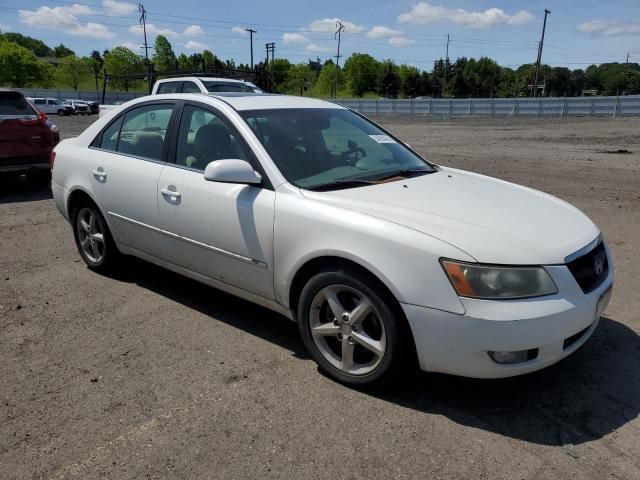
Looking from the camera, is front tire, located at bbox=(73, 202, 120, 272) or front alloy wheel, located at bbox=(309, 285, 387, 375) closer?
front alloy wheel, located at bbox=(309, 285, 387, 375)

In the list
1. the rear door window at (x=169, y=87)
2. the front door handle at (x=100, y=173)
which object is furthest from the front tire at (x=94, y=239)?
the rear door window at (x=169, y=87)

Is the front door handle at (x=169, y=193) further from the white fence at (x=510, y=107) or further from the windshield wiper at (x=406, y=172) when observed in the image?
the white fence at (x=510, y=107)

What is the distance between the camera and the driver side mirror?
3.27 metres

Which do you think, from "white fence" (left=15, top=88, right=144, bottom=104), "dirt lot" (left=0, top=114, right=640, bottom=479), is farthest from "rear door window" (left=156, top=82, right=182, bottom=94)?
"white fence" (left=15, top=88, right=144, bottom=104)

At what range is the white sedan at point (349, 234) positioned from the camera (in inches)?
104

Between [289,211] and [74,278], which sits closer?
[289,211]

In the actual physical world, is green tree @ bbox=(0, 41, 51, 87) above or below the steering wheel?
above

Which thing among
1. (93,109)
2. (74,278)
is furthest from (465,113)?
(74,278)

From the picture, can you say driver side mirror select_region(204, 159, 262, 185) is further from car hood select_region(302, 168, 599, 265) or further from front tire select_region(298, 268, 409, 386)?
front tire select_region(298, 268, 409, 386)

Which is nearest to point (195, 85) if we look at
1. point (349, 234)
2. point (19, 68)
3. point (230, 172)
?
point (230, 172)

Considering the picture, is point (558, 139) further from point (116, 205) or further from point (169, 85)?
point (116, 205)

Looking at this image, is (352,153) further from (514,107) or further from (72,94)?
(72,94)

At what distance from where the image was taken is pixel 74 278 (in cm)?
502

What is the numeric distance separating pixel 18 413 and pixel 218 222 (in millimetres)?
1568
